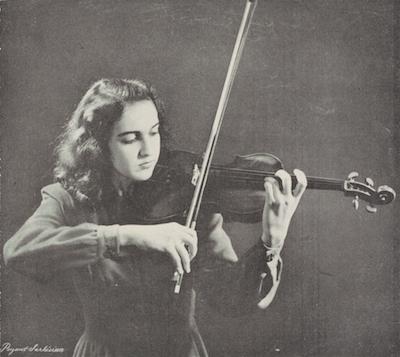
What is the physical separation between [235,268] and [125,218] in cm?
54

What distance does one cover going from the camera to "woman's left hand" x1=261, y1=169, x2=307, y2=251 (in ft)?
7.73

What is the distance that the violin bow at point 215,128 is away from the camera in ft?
7.72

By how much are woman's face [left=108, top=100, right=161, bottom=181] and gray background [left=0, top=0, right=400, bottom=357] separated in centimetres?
11

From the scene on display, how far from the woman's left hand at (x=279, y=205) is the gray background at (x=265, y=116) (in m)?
0.06

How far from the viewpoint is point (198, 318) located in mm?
2484

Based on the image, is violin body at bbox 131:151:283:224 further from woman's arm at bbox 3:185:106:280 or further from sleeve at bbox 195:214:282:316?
woman's arm at bbox 3:185:106:280

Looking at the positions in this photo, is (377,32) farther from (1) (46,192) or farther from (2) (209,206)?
(1) (46,192)

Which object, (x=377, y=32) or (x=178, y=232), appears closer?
(x=178, y=232)

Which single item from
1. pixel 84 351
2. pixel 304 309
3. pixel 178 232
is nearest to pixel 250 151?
pixel 178 232


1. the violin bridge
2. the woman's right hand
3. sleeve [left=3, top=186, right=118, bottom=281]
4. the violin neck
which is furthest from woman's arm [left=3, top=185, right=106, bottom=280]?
the violin neck

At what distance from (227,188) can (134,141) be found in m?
0.49

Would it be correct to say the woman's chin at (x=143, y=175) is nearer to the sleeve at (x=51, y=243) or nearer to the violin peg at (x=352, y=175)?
the sleeve at (x=51, y=243)

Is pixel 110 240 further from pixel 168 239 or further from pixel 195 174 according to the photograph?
pixel 195 174
